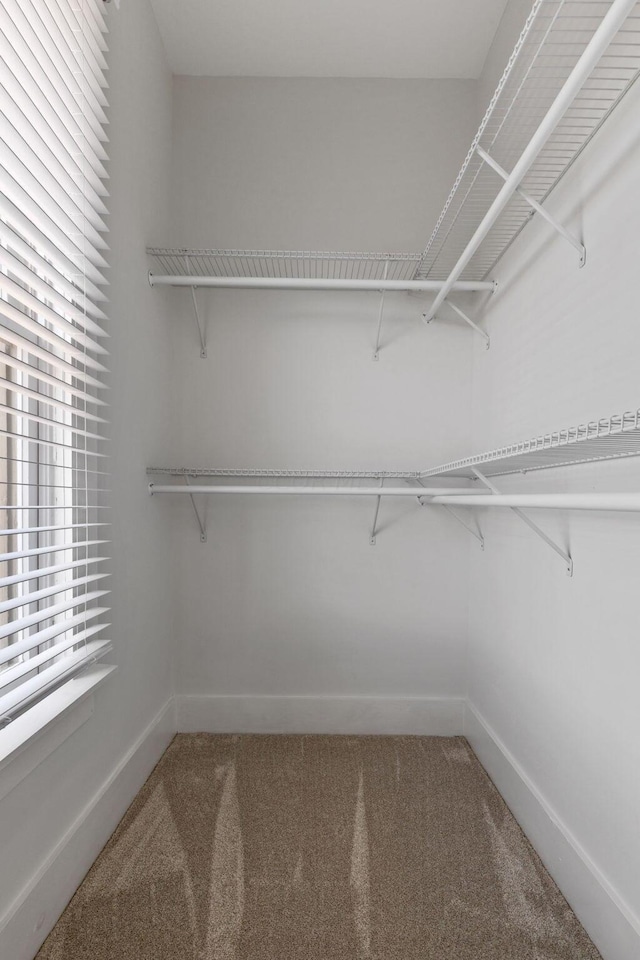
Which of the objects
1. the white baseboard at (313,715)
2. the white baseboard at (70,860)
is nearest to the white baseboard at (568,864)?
the white baseboard at (313,715)

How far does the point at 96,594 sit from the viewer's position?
4.78 feet

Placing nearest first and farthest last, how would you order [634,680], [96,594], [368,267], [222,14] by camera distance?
[634,680], [96,594], [222,14], [368,267]

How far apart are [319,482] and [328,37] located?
5.08 feet

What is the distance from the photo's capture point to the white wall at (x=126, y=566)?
1164 millimetres

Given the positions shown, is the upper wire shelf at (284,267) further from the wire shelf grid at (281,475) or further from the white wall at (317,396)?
the wire shelf grid at (281,475)

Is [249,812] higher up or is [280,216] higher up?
[280,216]

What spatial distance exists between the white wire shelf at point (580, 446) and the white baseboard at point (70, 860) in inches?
48.5

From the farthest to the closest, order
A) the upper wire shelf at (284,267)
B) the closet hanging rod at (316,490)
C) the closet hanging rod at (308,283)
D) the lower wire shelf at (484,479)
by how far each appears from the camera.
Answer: the upper wire shelf at (284,267) < the closet hanging rod at (308,283) < the closet hanging rod at (316,490) < the lower wire shelf at (484,479)

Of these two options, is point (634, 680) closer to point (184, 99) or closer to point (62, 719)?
point (62, 719)

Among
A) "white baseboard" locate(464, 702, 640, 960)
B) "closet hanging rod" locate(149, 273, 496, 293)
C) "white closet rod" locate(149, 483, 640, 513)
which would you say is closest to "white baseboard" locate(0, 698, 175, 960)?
"white closet rod" locate(149, 483, 640, 513)

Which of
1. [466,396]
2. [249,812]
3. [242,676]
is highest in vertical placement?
[466,396]

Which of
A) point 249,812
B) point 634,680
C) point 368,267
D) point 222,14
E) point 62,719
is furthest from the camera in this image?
point 368,267

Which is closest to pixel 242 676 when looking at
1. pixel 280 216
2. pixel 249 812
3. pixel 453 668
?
pixel 249 812

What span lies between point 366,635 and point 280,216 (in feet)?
5.35
